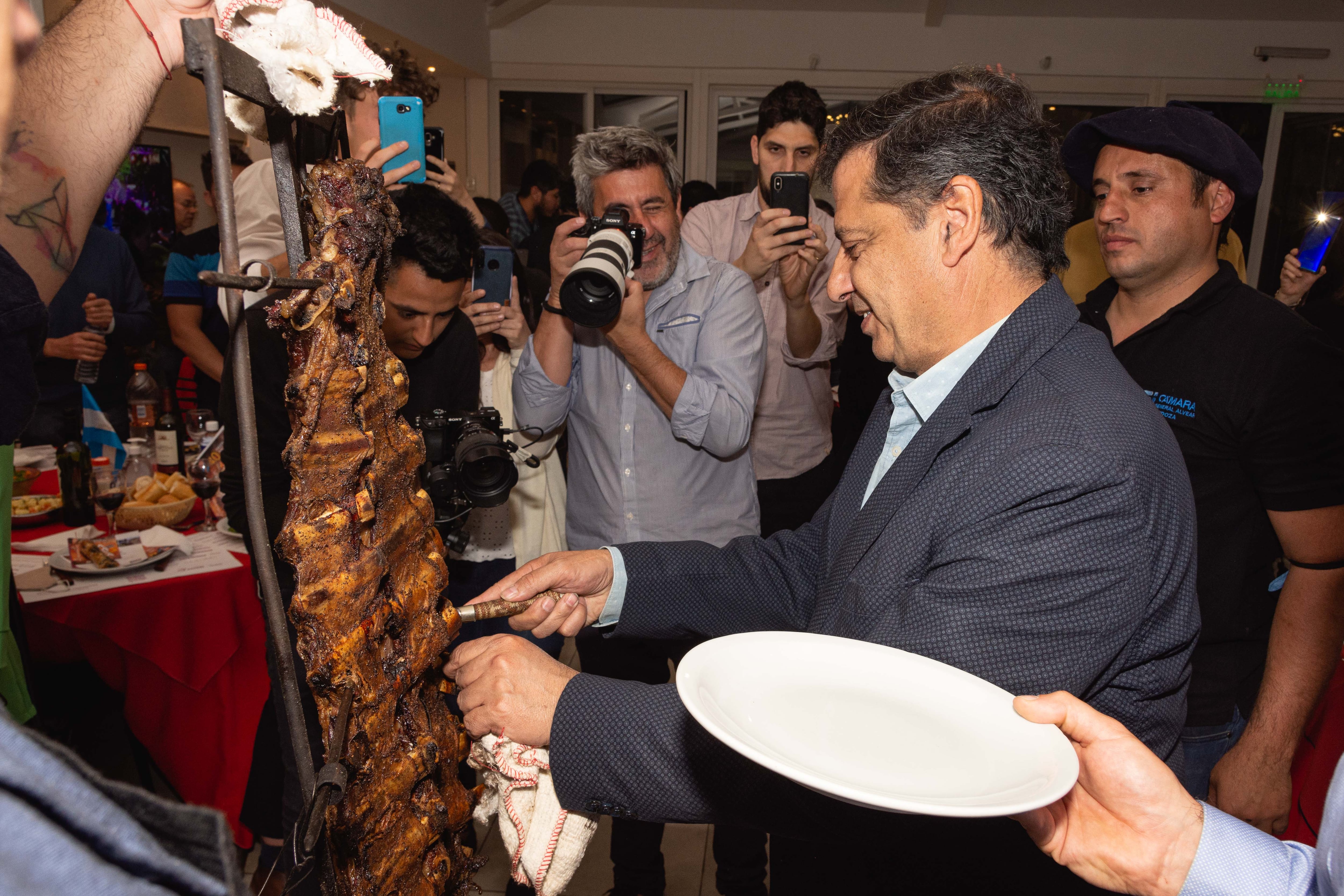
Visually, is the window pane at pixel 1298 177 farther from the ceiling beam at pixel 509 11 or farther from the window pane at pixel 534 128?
the ceiling beam at pixel 509 11

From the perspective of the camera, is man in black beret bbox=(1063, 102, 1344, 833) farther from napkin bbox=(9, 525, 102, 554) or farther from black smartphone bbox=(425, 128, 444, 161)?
napkin bbox=(9, 525, 102, 554)

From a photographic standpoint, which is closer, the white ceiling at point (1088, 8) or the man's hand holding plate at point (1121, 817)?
the man's hand holding plate at point (1121, 817)

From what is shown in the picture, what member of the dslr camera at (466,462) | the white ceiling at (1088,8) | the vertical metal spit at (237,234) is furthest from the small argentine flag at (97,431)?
the white ceiling at (1088,8)

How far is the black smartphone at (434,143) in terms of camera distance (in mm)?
2781

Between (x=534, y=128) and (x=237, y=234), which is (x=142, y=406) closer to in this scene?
(x=237, y=234)

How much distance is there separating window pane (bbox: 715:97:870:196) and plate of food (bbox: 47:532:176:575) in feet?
21.7

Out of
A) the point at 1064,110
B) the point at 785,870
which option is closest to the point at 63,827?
Answer: the point at 785,870

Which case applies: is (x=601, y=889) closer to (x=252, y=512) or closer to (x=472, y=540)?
(x=472, y=540)

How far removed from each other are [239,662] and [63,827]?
2.12 metres

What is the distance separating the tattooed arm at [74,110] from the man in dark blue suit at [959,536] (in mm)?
675

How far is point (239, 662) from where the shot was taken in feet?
7.29

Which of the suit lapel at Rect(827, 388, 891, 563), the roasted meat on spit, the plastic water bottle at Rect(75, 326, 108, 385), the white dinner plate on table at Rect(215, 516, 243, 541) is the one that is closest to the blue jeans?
the suit lapel at Rect(827, 388, 891, 563)

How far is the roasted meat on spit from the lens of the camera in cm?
85

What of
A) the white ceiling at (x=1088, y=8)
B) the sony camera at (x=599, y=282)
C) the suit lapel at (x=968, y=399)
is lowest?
the suit lapel at (x=968, y=399)
